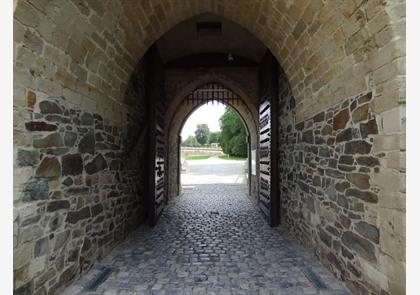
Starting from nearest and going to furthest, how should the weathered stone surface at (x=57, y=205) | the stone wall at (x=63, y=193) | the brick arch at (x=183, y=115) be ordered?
the stone wall at (x=63, y=193)
the weathered stone surface at (x=57, y=205)
the brick arch at (x=183, y=115)

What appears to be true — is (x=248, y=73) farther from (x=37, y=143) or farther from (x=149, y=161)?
(x=37, y=143)

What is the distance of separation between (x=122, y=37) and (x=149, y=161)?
242 centimetres

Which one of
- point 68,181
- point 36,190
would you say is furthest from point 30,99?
point 68,181

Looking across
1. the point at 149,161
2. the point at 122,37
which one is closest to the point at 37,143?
the point at 122,37

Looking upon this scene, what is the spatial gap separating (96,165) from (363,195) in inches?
121

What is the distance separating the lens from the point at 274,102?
5.21 meters

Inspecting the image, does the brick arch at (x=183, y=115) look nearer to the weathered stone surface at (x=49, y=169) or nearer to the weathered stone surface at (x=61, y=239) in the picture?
the weathered stone surface at (x=49, y=169)

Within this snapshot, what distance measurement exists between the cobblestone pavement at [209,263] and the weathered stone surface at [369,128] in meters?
1.61

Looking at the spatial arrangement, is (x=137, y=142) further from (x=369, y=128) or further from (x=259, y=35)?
(x=369, y=128)

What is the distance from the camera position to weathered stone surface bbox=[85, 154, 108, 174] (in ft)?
10.5

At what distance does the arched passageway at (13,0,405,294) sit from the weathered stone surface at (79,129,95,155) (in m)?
0.02

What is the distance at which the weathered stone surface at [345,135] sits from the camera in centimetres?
266

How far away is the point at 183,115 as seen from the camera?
30.2 ft

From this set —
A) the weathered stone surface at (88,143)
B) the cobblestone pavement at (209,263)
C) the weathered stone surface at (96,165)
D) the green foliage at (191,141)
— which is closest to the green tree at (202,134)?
the green foliage at (191,141)
